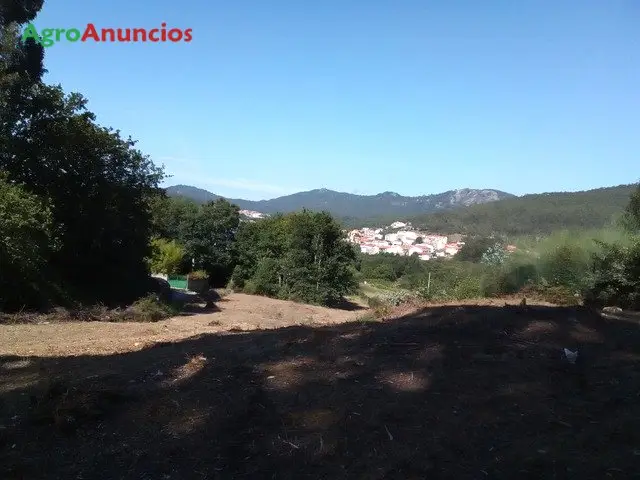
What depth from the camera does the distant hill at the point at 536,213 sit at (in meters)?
45.0

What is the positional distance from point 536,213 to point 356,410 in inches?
2390

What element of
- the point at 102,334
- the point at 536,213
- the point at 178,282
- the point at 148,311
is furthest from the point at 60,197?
the point at 536,213

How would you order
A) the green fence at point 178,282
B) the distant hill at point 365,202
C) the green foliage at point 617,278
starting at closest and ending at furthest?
1. the green foliage at point 617,278
2. the green fence at point 178,282
3. the distant hill at point 365,202

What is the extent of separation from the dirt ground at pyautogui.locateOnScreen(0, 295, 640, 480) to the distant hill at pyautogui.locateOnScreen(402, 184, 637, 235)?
31183 mm

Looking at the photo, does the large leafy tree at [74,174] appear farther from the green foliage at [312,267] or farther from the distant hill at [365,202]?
the distant hill at [365,202]

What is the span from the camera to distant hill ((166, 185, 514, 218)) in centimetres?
14112

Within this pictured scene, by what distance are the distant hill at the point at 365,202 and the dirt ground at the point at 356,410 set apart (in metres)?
130

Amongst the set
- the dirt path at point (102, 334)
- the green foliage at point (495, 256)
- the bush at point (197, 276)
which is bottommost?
the bush at point (197, 276)

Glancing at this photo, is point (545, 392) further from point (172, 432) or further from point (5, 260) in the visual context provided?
point (5, 260)

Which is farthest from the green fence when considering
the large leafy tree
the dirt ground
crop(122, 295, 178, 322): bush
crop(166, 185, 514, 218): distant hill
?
crop(166, 185, 514, 218): distant hill

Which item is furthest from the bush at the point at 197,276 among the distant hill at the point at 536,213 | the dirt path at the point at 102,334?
the distant hill at the point at 536,213

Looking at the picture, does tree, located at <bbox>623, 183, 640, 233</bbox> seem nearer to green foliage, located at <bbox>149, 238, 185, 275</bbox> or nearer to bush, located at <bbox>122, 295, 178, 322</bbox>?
bush, located at <bbox>122, 295, 178, 322</bbox>

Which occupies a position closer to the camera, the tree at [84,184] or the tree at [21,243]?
the tree at [21,243]

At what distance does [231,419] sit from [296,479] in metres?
0.94
